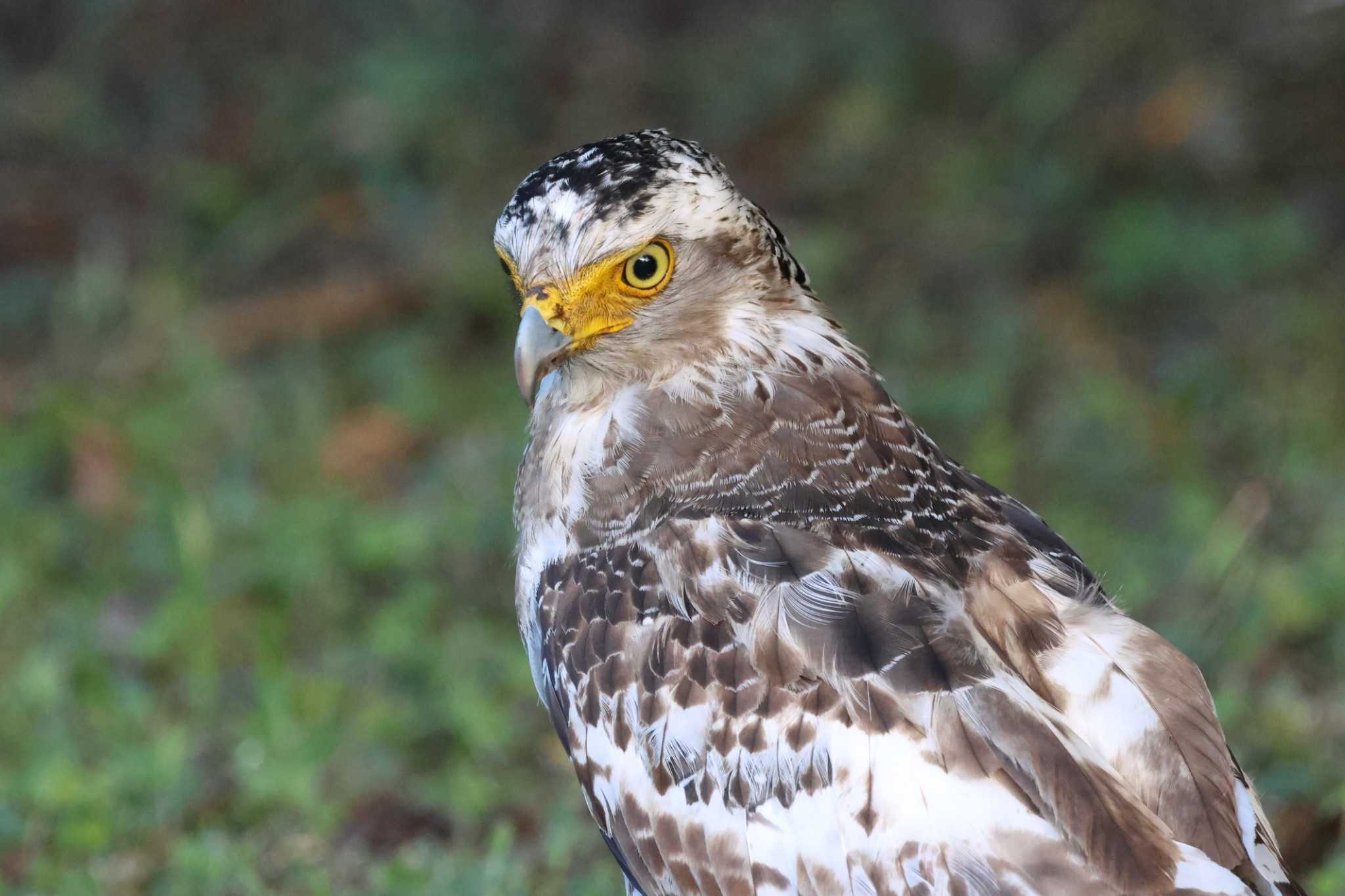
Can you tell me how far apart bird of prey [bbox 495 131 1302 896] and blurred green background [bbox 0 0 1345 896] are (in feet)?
3.18

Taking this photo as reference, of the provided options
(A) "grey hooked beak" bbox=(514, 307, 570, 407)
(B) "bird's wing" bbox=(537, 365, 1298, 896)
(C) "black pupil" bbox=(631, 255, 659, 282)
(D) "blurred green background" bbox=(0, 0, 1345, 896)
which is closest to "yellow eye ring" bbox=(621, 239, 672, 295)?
(C) "black pupil" bbox=(631, 255, 659, 282)

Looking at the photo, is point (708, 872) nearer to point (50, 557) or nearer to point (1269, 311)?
point (50, 557)

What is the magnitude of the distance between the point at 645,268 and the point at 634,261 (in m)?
0.03

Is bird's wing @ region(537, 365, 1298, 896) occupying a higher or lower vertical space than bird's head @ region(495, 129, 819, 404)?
lower

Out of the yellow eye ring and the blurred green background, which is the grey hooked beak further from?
the blurred green background

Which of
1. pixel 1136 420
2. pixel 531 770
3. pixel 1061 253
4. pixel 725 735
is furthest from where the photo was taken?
pixel 1061 253

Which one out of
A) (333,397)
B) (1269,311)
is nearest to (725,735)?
(333,397)

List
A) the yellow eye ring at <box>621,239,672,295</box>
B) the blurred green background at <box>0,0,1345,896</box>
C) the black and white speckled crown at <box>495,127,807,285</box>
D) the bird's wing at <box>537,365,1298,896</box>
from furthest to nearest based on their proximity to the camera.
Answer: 1. the blurred green background at <box>0,0,1345,896</box>
2. the yellow eye ring at <box>621,239,672,295</box>
3. the black and white speckled crown at <box>495,127,807,285</box>
4. the bird's wing at <box>537,365,1298,896</box>

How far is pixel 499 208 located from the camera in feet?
22.9

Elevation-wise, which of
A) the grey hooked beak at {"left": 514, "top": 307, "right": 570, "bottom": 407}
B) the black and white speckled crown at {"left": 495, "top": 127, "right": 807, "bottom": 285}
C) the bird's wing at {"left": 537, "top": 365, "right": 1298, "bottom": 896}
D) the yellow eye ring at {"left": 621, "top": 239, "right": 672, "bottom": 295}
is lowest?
the bird's wing at {"left": 537, "top": 365, "right": 1298, "bottom": 896}

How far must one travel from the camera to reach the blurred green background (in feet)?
13.6

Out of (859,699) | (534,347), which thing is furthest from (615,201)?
(859,699)

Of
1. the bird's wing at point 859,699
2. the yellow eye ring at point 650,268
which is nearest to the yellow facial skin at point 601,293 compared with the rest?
the yellow eye ring at point 650,268

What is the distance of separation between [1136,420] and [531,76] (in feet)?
11.7
